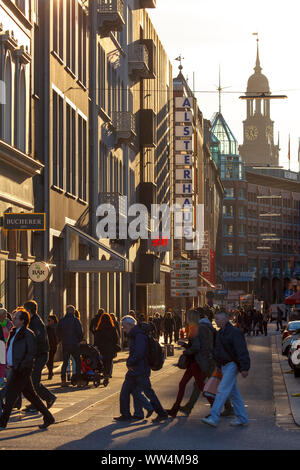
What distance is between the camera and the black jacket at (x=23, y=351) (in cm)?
1547

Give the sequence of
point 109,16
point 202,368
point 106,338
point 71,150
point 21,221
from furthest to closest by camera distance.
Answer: point 109,16 < point 71,150 < point 21,221 < point 106,338 < point 202,368

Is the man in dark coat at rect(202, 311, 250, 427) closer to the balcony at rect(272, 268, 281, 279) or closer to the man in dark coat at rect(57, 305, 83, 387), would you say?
the man in dark coat at rect(57, 305, 83, 387)

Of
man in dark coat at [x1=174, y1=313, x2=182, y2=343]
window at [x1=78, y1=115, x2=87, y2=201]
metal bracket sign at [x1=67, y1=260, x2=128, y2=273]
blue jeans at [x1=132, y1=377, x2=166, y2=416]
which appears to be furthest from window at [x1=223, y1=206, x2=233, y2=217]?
blue jeans at [x1=132, y1=377, x2=166, y2=416]

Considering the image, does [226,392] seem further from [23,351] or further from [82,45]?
[82,45]

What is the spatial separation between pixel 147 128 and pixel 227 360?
134ft

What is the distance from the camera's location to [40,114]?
106 ft

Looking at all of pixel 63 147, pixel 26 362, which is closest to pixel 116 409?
pixel 26 362

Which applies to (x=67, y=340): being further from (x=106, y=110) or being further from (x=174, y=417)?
(x=106, y=110)

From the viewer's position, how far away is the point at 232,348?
1628cm

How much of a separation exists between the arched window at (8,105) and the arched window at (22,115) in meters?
1.31

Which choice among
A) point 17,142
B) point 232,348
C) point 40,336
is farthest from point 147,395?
point 17,142

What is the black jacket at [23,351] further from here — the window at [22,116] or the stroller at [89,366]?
the window at [22,116]

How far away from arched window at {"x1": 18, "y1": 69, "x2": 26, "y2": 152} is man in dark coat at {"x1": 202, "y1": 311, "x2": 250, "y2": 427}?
1385cm

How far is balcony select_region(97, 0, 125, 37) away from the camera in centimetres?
4181
